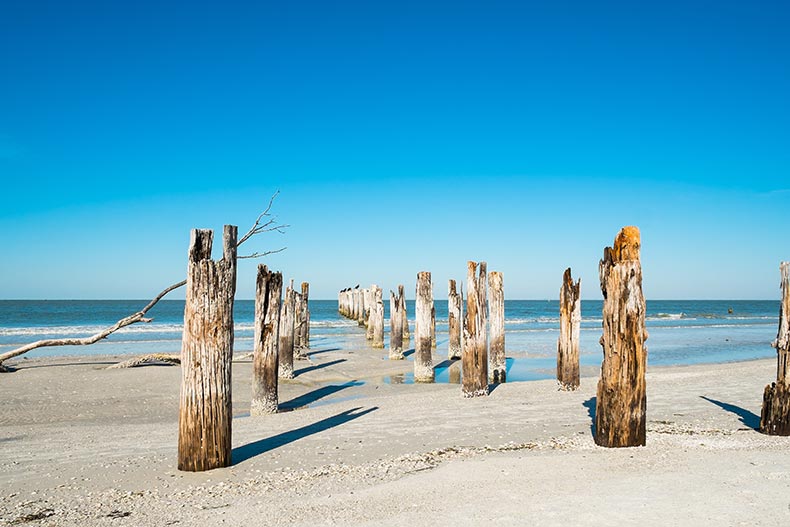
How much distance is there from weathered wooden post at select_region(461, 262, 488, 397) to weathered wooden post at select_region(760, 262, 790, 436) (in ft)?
16.1

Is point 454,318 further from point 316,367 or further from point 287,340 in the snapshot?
point 287,340

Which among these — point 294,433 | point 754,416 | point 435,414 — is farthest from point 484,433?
point 754,416

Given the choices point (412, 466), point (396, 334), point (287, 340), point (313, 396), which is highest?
point (287, 340)

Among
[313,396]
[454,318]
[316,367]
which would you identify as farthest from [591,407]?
[316,367]

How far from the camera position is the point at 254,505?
196 inches

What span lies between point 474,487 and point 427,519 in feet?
2.87

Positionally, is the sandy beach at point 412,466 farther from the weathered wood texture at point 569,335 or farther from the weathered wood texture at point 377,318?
the weathered wood texture at point 377,318

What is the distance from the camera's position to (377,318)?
25.9m

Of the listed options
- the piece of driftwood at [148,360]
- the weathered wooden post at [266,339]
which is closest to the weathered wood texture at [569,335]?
the weathered wooden post at [266,339]

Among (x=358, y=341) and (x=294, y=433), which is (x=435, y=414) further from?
(x=358, y=341)

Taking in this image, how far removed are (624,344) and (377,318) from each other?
19.8m

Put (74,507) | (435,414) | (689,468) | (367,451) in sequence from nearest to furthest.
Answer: (74,507)
(689,468)
(367,451)
(435,414)

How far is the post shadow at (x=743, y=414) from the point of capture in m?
8.04

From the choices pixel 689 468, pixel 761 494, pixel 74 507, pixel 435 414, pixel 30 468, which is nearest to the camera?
pixel 761 494
